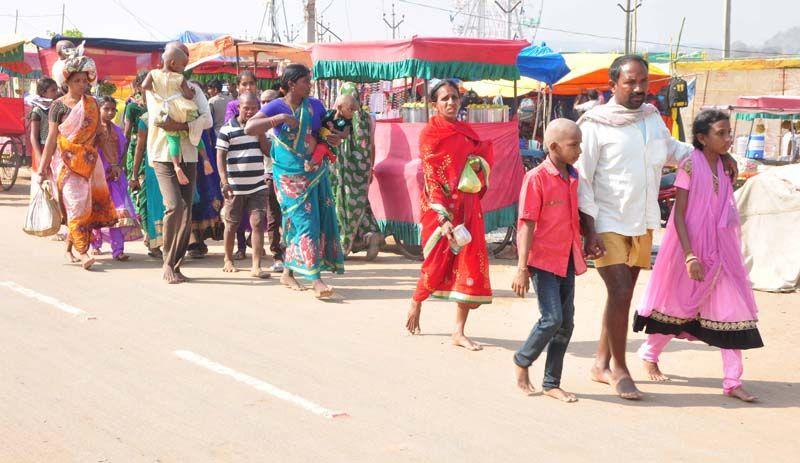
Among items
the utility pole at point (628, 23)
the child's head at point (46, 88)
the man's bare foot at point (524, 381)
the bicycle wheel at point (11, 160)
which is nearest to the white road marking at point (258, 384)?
the man's bare foot at point (524, 381)

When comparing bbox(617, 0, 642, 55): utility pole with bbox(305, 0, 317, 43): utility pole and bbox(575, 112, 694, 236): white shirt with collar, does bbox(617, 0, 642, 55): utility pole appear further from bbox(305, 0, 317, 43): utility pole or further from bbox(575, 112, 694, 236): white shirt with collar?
bbox(575, 112, 694, 236): white shirt with collar

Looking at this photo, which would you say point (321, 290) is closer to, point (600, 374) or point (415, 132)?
point (415, 132)

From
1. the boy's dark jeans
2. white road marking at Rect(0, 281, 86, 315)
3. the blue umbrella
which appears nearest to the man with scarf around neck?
the boy's dark jeans

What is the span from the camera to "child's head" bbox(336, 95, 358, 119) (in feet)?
27.1

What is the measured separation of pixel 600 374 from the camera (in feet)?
19.5

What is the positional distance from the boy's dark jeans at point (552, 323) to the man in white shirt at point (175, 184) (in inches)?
176

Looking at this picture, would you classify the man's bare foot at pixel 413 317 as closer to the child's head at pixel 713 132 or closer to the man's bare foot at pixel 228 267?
the child's head at pixel 713 132

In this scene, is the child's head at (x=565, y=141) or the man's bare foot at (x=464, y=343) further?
the man's bare foot at (x=464, y=343)

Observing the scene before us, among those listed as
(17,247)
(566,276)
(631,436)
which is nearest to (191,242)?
(17,247)

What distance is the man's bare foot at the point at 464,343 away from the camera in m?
6.75

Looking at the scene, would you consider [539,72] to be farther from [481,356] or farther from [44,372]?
[44,372]

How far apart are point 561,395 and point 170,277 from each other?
4.64 metres

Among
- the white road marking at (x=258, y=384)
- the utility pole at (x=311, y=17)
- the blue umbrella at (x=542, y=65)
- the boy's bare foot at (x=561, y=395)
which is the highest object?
the utility pole at (x=311, y=17)

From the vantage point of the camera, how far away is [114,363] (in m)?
6.15
